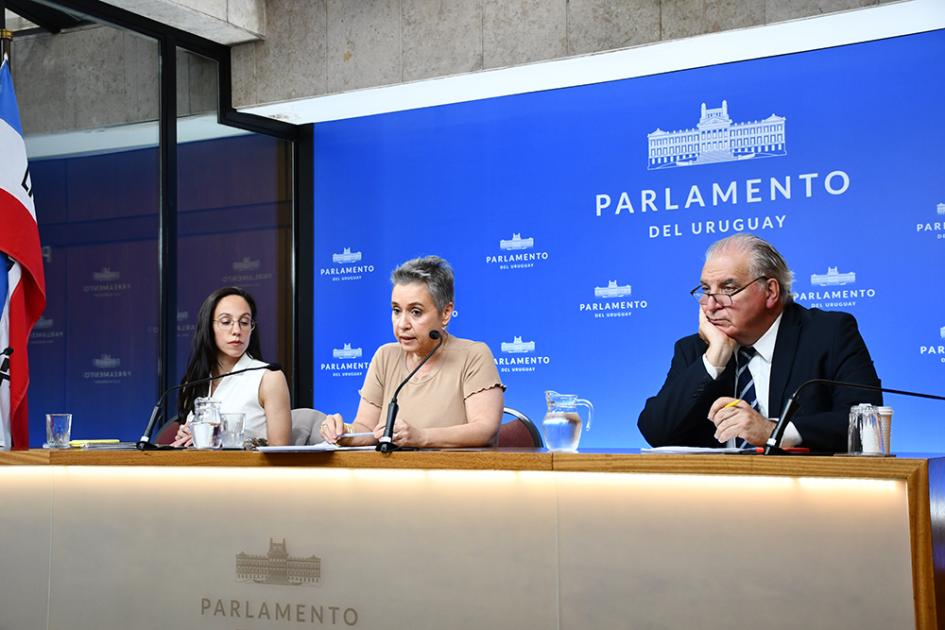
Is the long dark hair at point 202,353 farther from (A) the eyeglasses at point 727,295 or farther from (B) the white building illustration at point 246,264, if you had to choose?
(B) the white building illustration at point 246,264

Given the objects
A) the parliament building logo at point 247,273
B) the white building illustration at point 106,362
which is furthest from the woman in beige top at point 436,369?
the parliament building logo at point 247,273

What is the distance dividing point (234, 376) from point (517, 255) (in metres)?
2.50

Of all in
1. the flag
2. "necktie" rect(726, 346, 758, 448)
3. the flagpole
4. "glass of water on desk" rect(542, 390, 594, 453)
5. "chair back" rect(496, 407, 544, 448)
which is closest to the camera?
"glass of water on desk" rect(542, 390, 594, 453)

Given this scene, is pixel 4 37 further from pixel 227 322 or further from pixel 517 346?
pixel 517 346

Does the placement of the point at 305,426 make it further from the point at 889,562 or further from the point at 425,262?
the point at 889,562

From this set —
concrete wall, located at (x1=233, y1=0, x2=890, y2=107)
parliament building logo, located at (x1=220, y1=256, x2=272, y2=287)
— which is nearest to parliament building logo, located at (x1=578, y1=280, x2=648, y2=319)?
concrete wall, located at (x1=233, y1=0, x2=890, y2=107)

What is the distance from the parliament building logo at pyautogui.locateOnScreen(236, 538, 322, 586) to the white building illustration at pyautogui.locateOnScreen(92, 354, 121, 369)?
8.96 ft

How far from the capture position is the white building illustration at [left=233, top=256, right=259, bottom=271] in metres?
6.11

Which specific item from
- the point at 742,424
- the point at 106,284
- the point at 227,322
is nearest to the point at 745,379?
the point at 742,424

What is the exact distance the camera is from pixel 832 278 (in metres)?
5.22

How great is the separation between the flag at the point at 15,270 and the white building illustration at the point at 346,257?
2.17 m

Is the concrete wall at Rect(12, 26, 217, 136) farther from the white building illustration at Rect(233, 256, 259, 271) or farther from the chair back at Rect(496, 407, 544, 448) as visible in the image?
the chair back at Rect(496, 407, 544, 448)

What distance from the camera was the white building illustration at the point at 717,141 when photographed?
5379 mm

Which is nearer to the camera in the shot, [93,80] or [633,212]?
[93,80]
